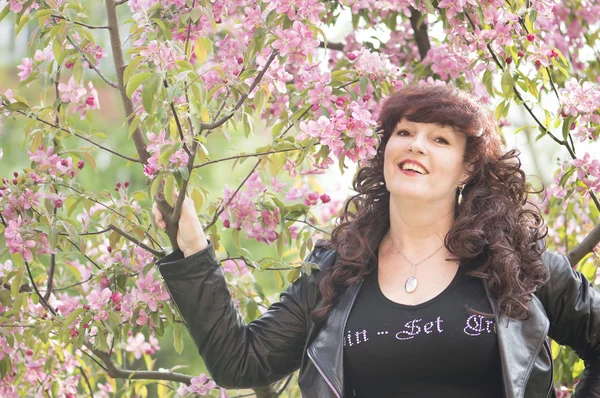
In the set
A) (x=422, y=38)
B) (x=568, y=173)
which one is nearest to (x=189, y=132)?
(x=568, y=173)

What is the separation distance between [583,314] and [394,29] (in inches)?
54.8

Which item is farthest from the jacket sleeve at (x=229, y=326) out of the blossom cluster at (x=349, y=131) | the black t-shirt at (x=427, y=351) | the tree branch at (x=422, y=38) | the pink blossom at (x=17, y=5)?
the tree branch at (x=422, y=38)

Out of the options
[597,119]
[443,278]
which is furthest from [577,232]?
[443,278]

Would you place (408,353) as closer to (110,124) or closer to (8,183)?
(8,183)

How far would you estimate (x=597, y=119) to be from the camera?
8.34ft

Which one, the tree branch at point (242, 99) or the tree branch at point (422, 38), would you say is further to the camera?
the tree branch at point (422, 38)

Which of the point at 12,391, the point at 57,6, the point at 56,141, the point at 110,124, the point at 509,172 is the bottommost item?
the point at 12,391

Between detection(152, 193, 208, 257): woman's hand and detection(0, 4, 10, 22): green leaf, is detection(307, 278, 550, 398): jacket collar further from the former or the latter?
detection(0, 4, 10, 22): green leaf

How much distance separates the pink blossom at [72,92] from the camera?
241cm

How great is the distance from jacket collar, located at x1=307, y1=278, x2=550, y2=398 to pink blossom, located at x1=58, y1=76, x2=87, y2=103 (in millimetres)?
866

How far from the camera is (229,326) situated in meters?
2.19

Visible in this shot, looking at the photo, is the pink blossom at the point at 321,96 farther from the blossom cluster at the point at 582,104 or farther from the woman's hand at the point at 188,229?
the blossom cluster at the point at 582,104

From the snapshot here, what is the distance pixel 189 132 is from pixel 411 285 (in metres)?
0.62

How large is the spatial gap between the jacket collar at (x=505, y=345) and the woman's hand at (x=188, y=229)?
35 cm
